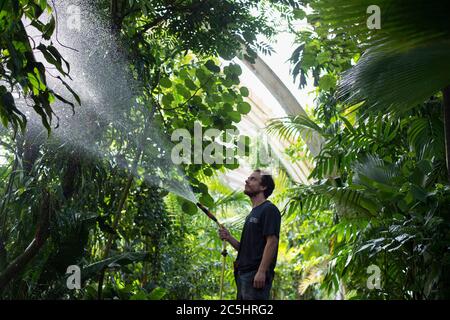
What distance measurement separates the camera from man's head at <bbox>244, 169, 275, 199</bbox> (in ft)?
9.73

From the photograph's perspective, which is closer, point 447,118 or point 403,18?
point 403,18

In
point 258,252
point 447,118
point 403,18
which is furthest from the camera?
point 258,252

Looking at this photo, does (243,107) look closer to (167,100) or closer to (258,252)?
(167,100)

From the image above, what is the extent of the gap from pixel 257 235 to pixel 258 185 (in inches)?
10.7

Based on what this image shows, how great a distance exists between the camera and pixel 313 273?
7.32 m

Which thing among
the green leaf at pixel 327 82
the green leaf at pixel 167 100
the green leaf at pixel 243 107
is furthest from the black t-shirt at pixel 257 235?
the green leaf at pixel 327 82

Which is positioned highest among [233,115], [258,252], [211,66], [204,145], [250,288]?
[211,66]

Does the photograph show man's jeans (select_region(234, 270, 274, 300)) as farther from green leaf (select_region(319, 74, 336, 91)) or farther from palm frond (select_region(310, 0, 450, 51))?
green leaf (select_region(319, 74, 336, 91))

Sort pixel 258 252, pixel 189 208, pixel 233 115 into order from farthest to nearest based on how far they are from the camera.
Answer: pixel 233 115
pixel 189 208
pixel 258 252

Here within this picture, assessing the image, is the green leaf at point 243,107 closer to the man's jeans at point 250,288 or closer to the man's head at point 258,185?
the man's head at point 258,185

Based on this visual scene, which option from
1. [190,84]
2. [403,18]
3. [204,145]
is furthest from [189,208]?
[403,18]

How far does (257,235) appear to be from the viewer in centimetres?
283

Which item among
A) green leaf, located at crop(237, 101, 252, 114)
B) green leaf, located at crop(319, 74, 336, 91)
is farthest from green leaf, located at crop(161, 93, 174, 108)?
green leaf, located at crop(319, 74, 336, 91)
